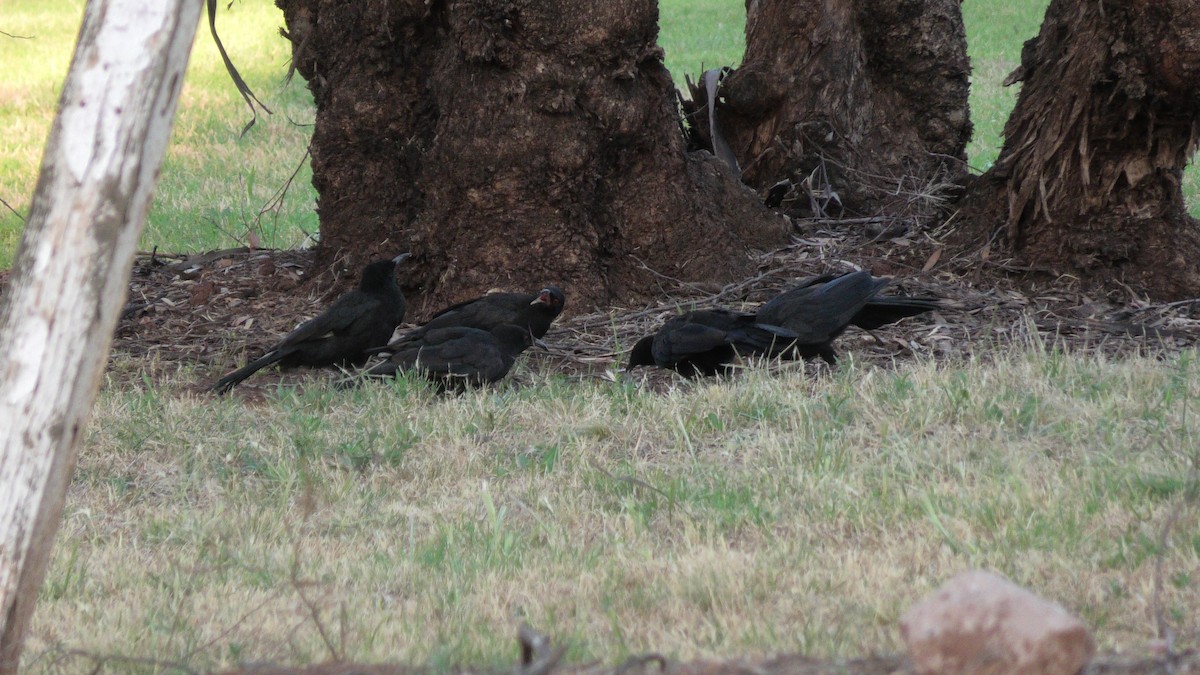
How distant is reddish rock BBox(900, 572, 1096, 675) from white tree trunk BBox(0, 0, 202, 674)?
187cm

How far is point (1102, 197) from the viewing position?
24.1 ft

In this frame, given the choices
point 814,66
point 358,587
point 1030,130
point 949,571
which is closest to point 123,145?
point 358,587

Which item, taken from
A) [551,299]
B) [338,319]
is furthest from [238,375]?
[551,299]

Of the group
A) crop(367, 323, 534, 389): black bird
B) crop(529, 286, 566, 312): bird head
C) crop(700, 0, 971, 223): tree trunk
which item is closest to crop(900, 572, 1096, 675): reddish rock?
crop(367, 323, 534, 389): black bird

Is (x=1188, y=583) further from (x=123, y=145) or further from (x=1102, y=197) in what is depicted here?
(x=1102, y=197)

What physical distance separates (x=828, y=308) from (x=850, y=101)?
9.87 feet

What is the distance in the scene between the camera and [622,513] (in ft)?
14.8

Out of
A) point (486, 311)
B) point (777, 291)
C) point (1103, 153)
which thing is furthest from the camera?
point (777, 291)

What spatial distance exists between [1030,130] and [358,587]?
204 inches

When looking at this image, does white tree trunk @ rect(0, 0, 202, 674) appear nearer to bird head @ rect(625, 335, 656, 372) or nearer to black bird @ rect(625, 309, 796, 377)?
black bird @ rect(625, 309, 796, 377)

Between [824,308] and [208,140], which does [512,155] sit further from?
[208,140]

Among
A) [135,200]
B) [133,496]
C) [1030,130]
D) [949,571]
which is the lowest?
[133,496]

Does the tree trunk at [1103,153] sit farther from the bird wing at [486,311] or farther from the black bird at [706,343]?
the bird wing at [486,311]

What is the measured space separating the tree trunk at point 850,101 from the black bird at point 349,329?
3204 millimetres
